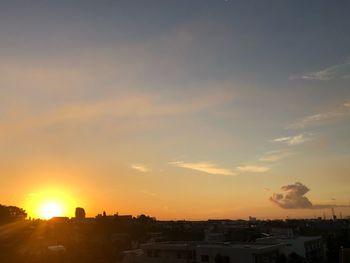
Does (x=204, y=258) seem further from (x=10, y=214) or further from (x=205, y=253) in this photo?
(x=10, y=214)

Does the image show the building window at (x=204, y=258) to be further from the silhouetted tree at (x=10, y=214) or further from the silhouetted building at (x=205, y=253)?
the silhouetted tree at (x=10, y=214)

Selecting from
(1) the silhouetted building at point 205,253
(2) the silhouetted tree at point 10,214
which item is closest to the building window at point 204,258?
(1) the silhouetted building at point 205,253

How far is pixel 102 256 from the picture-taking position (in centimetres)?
6812

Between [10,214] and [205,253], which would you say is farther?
[10,214]

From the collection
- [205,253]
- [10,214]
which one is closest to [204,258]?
[205,253]

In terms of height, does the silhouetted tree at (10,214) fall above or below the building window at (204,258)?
above

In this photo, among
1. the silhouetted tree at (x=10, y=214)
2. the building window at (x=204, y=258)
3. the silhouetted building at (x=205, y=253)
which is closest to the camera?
the silhouetted building at (x=205, y=253)

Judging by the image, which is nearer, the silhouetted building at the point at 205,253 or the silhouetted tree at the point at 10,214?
the silhouetted building at the point at 205,253

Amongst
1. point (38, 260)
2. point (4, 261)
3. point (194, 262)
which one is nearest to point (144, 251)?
point (194, 262)

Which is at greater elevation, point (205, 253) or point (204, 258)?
point (205, 253)

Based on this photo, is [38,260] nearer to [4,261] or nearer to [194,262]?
[4,261]

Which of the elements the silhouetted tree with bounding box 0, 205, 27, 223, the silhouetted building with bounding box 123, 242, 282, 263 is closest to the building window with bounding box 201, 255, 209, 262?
the silhouetted building with bounding box 123, 242, 282, 263

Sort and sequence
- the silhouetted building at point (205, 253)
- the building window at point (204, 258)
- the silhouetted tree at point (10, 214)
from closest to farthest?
the silhouetted building at point (205, 253)
the building window at point (204, 258)
the silhouetted tree at point (10, 214)

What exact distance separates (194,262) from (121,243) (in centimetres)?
3926
